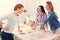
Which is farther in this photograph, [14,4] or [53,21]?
[14,4]

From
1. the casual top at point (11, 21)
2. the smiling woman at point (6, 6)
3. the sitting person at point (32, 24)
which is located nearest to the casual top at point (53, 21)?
the sitting person at point (32, 24)

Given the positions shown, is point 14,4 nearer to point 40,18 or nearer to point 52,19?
point 40,18

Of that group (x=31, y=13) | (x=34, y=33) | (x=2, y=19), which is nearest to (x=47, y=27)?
(x=34, y=33)

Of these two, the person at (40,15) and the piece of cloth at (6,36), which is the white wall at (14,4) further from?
the piece of cloth at (6,36)

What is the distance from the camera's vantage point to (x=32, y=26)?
1.54 metres

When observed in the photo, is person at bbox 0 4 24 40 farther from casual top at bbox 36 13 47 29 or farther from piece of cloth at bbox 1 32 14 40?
casual top at bbox 36 13 47 29

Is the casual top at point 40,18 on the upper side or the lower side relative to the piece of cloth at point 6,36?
upper

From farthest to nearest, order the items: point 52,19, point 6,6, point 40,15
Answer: point 6,6 → point 40,15 → point 52,19

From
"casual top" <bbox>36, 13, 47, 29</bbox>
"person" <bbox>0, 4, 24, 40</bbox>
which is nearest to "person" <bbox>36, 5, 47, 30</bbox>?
"casual top" <bbox>36, 13, 47, 29</bbox>

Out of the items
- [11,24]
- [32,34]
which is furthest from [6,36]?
[32,34]

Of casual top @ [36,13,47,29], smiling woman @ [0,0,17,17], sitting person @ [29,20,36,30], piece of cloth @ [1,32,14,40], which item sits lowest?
piece of cloth @ [1,32,14,40]

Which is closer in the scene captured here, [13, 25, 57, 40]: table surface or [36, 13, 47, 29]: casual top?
[13, 25, 57, 40]: table surface

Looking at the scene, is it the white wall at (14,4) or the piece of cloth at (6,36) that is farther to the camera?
the white wall at (14,4)

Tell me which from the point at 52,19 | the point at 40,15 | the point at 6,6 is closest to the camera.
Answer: the point at 52,19
